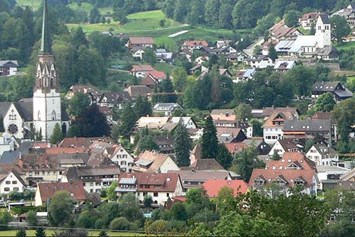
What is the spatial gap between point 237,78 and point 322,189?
23917mm

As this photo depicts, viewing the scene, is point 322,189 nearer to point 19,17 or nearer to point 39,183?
point 39,183

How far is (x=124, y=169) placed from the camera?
200ft

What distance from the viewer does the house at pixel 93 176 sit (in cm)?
5741

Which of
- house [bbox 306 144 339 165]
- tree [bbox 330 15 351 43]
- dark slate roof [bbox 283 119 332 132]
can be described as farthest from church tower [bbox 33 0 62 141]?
tree [bbox 330 15 351 43]

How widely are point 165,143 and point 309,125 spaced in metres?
6.12

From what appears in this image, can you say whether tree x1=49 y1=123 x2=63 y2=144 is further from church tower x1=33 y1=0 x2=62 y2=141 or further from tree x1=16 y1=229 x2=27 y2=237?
tree x1=16 y1=229 x2=27 y2=237

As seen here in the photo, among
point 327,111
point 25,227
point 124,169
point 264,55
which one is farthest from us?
point 264,55

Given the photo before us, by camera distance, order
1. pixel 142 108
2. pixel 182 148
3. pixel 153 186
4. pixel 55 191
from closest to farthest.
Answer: pixel 55 191 < pixel 153 186 < pixel 182 148 < pixel 142 108

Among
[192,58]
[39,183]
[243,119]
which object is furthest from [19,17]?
[39,183]

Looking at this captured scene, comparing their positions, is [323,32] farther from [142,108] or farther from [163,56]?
[142,108]

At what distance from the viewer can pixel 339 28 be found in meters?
86.4

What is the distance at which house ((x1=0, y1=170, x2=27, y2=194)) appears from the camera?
57.7 metres

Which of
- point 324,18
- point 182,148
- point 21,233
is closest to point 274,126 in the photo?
point 182,148

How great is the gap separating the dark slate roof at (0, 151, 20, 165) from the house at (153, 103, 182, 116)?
40.1 ft
